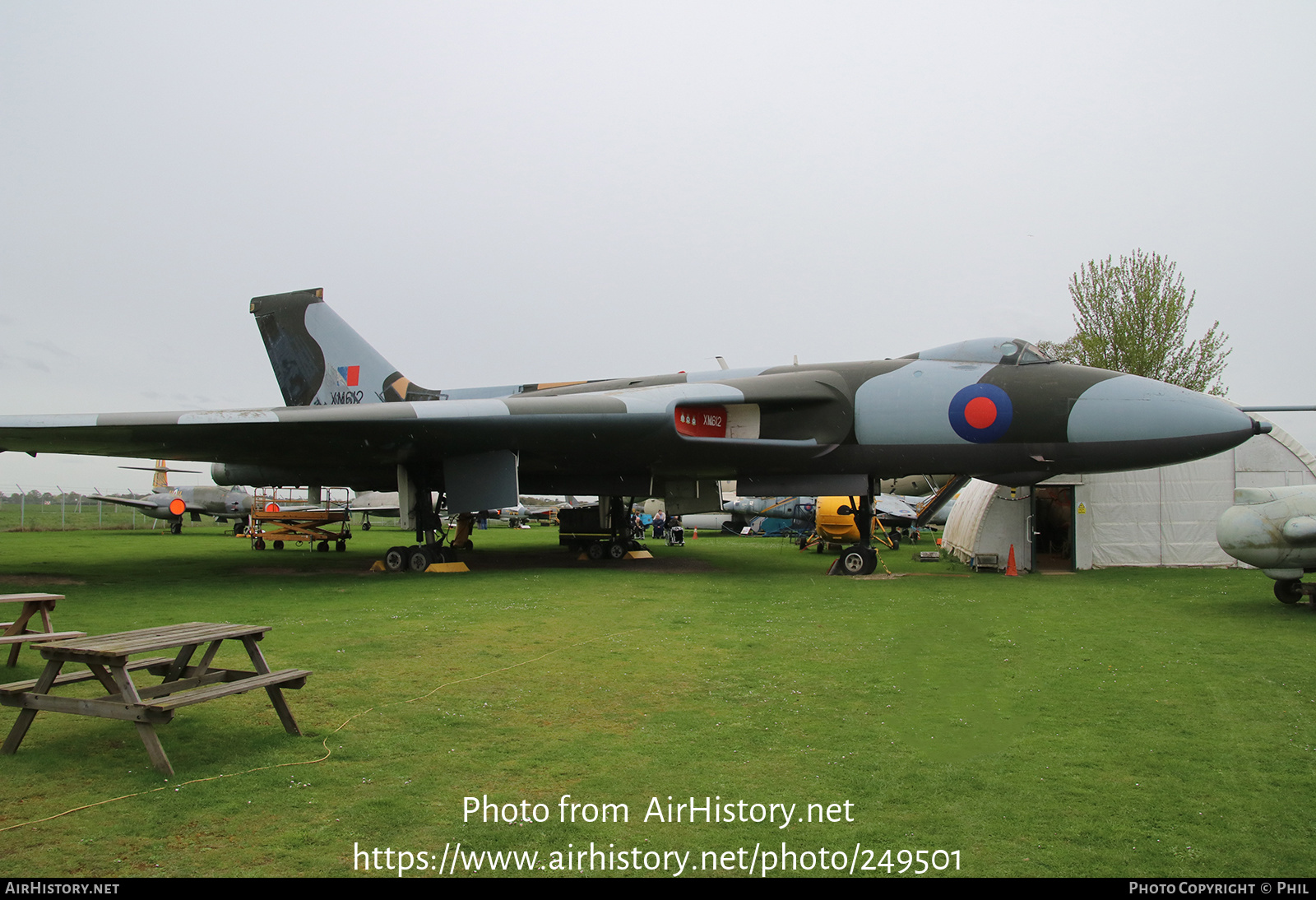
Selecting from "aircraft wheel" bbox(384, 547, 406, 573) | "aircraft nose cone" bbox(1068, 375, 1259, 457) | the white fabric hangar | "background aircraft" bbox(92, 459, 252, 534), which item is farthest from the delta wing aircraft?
"background aircraft" bbox(92, 459, 252, 534)

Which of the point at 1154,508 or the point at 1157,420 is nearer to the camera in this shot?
the point at 1157,420

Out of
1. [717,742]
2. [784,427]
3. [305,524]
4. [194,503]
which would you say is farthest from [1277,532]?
[194,503]

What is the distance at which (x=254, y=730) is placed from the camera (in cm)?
438

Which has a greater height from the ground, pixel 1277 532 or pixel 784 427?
pixel 784 427

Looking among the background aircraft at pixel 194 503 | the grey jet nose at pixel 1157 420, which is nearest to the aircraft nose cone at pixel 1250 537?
the grey jet nose at pixel 1157 420

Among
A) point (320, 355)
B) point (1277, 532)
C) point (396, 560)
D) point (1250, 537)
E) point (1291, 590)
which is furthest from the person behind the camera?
point (320, 355)

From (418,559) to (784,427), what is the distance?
22.2 feet

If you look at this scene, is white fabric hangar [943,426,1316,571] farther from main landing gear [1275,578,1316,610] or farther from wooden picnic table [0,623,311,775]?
wooden picnic table [0,623,311,775]

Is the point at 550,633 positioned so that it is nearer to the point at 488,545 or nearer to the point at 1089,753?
the point at 1089,753

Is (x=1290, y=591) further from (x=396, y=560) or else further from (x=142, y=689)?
(x=396, y=560)

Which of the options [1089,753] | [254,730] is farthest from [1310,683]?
[254,730]

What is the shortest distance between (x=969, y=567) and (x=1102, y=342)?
17738mm

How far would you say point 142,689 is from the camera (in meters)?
4.29

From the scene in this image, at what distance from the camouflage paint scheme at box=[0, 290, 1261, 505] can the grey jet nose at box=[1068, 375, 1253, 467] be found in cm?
2
